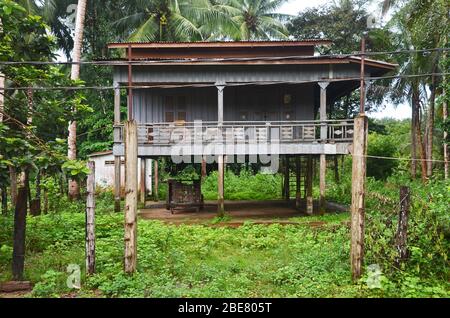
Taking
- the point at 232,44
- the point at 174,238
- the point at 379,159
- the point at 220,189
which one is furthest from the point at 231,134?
the point at 379,159

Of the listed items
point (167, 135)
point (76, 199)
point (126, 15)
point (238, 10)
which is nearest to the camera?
point (167, 135)

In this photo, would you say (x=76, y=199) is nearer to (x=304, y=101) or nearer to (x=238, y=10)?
(x=304, y=101)

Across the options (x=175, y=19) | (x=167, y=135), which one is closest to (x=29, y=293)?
(x=167, y=135)

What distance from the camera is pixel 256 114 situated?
1888 centimetres

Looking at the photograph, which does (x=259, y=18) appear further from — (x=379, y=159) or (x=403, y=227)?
(x=403, y=227)

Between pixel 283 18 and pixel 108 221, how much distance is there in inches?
1076

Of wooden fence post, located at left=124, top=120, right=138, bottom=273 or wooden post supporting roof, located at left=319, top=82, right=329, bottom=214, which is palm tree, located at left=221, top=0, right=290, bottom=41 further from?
wooden fence post, located at left=124, top=120, right=138, bottom=273

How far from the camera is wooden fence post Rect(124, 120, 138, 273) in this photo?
26.0 feet

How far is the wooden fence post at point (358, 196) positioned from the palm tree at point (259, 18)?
26639 millimetres

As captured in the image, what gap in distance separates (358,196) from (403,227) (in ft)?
3.86

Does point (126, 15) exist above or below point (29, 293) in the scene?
above

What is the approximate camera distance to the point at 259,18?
3391 cm

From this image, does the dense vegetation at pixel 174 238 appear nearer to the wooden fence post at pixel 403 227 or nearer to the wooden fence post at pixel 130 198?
the wooden fence post at pixel 403 227

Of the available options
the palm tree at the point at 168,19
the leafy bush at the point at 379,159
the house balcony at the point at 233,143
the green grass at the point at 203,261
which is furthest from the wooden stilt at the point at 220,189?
the leafy bush at the point at 379,159
